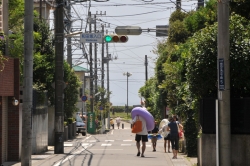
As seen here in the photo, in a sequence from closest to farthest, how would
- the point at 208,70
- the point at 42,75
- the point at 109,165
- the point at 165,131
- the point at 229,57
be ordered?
1. the point at 229,57
2. the point at 208,70
3. the point at 109,165
4. the point at 165,131
5. the point at 42,75

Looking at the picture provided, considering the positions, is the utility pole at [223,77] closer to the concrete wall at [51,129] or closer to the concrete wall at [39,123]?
the concrete wall at [39,123]

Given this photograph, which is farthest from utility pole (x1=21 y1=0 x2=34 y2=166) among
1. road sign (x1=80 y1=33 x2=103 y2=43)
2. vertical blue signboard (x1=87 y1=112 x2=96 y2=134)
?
vertical blue signboard (x1=87 y1=112 x2=96 y2=134)

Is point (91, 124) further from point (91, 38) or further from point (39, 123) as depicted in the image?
point (39, 123)

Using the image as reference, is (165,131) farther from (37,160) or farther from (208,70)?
(208,70)

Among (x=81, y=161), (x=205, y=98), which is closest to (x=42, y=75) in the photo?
(x=81, y=161)

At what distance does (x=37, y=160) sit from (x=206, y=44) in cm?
889

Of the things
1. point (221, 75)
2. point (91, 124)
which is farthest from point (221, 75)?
point (91, 124)

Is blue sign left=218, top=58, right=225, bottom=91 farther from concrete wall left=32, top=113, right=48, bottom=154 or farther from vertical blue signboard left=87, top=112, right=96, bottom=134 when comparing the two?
vertical blue signboard left=87, top=112, right=96, bottom=134

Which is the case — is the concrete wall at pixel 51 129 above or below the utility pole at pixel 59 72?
below

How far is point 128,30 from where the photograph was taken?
2998cm

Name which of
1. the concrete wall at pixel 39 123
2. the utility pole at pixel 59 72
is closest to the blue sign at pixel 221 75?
the concrete wall at pixel 39 123

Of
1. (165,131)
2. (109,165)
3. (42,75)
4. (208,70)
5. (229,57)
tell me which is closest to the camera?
(229,57)

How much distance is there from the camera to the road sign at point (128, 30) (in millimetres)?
29812

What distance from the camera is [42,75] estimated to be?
103ft
